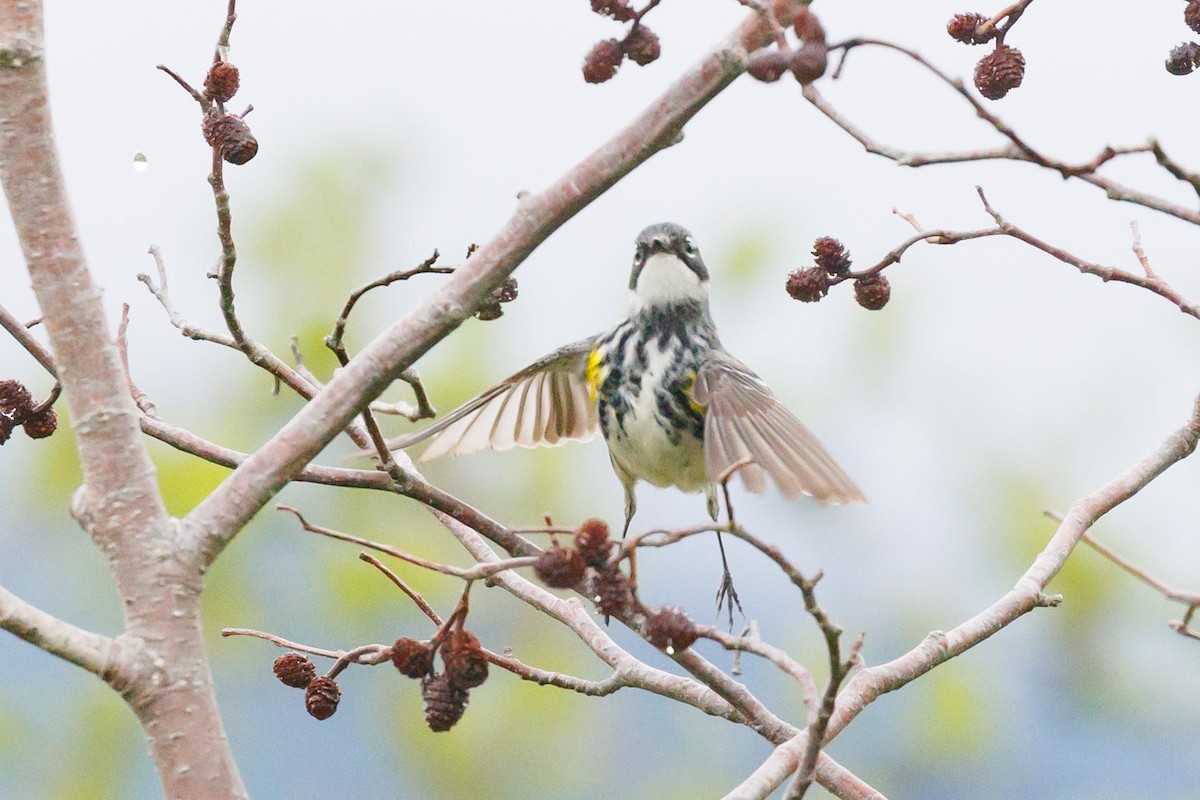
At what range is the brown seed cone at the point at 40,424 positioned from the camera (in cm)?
163

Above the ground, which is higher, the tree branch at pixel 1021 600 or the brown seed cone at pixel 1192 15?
the brown seed cone at pixel 1192 15

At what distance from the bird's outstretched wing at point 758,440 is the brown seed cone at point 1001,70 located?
0.51 m

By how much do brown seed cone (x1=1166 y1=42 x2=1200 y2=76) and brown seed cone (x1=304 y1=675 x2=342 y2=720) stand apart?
3.87 feet

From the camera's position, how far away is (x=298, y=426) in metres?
1.21

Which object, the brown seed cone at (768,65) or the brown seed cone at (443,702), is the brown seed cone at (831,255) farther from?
the brown seed cone at (443,702)

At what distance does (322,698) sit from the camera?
1.52 metres

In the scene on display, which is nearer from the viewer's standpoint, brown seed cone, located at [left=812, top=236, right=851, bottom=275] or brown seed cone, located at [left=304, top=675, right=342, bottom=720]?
brown seed cone, located at [left=304, top=675, right=342, bottom=720]

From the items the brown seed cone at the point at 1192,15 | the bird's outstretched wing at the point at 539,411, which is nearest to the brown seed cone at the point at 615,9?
the brown seed cone at the point at 1192,15

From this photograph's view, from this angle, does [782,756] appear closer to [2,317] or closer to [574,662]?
[2,317]

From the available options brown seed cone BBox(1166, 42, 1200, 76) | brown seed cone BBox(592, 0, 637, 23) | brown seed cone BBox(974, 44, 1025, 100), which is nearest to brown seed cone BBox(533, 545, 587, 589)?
brown seed cone BBox(592, 0, 637, 23)

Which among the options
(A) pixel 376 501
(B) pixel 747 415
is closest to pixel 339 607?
(A) pixel 376 501

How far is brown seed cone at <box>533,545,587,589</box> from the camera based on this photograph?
3.85ft

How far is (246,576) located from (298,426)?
20.5 ft

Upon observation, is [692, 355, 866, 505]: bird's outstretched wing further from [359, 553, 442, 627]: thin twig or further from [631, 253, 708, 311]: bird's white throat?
[359, 553, 442, 627]: thin twig
